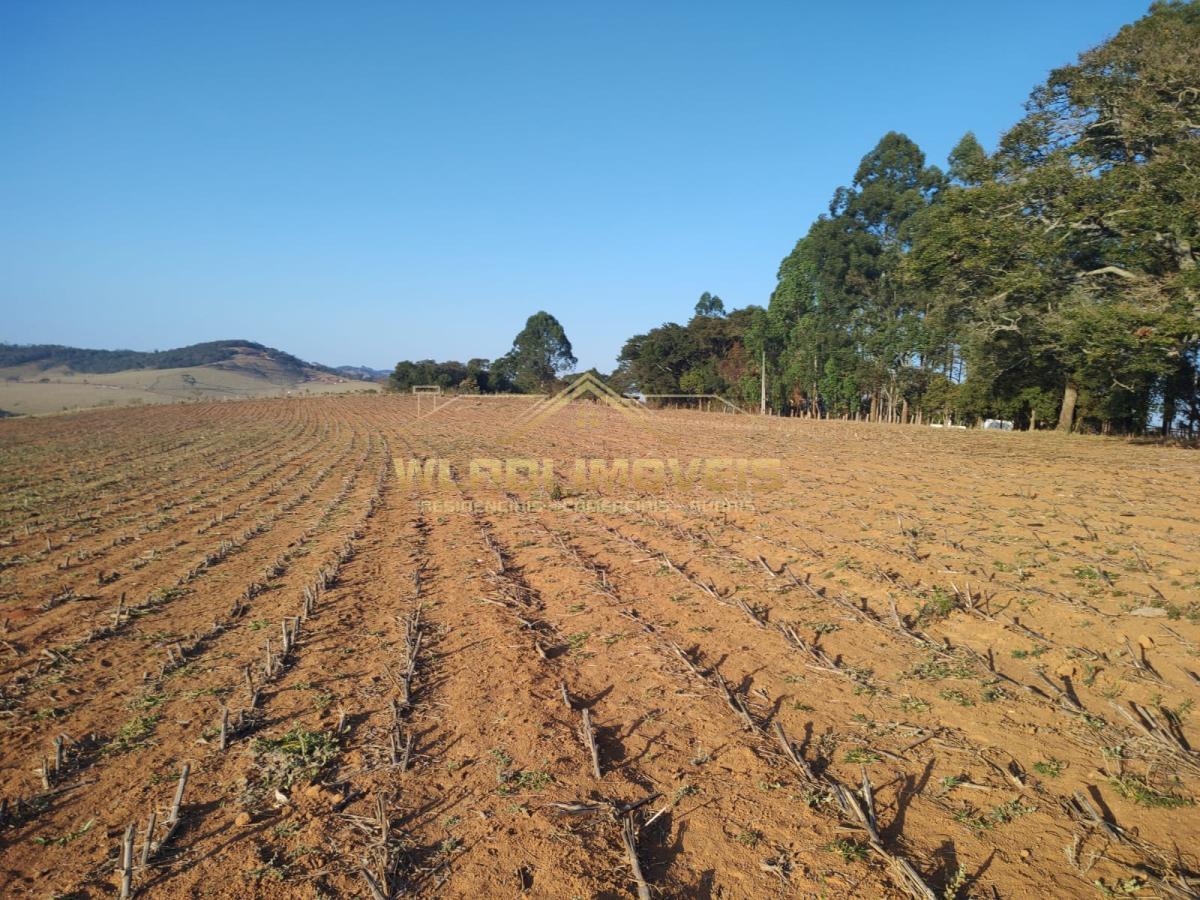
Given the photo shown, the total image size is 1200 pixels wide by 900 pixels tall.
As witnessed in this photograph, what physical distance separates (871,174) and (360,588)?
47.5 m

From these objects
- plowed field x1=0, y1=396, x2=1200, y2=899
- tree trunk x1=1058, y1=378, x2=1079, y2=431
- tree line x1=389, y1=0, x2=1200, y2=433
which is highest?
tree line x1=389, y1=0, x2=1200, y2=433

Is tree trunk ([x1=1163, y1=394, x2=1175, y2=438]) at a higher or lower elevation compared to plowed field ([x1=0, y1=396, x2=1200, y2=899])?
higher

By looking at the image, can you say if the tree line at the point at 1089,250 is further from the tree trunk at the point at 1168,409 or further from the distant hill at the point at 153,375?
the distant hill at the point at 153,375

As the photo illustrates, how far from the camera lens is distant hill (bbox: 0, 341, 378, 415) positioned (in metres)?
71.7

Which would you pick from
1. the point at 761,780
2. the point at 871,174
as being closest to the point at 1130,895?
the point at 761,780

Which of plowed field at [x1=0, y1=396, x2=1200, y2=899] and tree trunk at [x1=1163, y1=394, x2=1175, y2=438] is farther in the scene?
tree trunk at [x1=1163, y1=394, x2=1175, y2=438]

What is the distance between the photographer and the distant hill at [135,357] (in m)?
135

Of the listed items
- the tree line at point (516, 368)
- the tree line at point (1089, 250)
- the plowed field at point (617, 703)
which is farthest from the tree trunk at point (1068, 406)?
the tree line at point (516, 368)

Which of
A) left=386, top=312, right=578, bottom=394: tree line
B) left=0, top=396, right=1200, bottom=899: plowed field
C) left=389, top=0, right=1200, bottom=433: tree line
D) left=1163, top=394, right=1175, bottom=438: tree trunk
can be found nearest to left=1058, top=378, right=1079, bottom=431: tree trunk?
left=389, top=0, right=1200, bottom=433: tree line

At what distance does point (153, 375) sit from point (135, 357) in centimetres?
6053

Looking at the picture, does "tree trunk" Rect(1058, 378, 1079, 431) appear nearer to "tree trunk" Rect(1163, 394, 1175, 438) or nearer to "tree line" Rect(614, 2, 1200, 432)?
"tree line" Rect(614, 2, 1200, 432)

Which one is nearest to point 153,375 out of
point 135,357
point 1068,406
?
point 135,357

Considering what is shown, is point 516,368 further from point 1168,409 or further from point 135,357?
point 135,357

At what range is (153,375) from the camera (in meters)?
110
